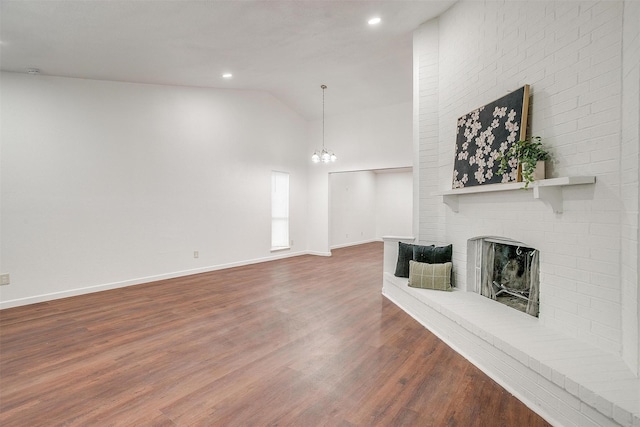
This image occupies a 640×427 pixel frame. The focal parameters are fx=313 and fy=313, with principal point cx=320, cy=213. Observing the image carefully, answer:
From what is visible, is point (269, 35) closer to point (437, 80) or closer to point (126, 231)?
point (437, 80)

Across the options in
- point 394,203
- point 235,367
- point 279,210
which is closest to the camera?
point 235,367

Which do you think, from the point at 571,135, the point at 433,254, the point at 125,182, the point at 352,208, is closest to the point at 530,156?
the point at 571,135

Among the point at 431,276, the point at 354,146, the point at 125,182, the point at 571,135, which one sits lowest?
the point at 431,276

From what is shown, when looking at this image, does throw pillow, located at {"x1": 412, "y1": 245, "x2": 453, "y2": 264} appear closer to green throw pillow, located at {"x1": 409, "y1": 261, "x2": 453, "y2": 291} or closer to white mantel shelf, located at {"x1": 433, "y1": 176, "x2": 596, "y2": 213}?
green throw pillow, located at {"x1": 409, "y1": 261, "x2": 453, "y2": 291}

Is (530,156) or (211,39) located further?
(211,39)

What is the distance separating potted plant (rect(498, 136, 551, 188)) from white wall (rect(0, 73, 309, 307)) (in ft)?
16.4

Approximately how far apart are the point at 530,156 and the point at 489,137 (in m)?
0.66

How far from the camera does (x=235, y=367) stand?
2.43 metres

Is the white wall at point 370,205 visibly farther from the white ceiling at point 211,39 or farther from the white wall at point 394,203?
the white ceiling at point 211,39

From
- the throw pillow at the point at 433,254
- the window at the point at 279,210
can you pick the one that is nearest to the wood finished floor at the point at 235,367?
the throw pillow at the point at 433,254

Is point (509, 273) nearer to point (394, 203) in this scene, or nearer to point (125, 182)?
point (125, 182)

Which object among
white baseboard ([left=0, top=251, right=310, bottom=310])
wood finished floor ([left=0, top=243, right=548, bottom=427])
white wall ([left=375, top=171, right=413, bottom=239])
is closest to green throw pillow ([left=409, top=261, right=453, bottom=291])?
wood finished floor ([left=0, top=243, right=548, bottom=427])

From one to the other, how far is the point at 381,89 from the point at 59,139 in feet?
17.4

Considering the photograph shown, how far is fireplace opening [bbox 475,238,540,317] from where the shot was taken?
9.04 ft
